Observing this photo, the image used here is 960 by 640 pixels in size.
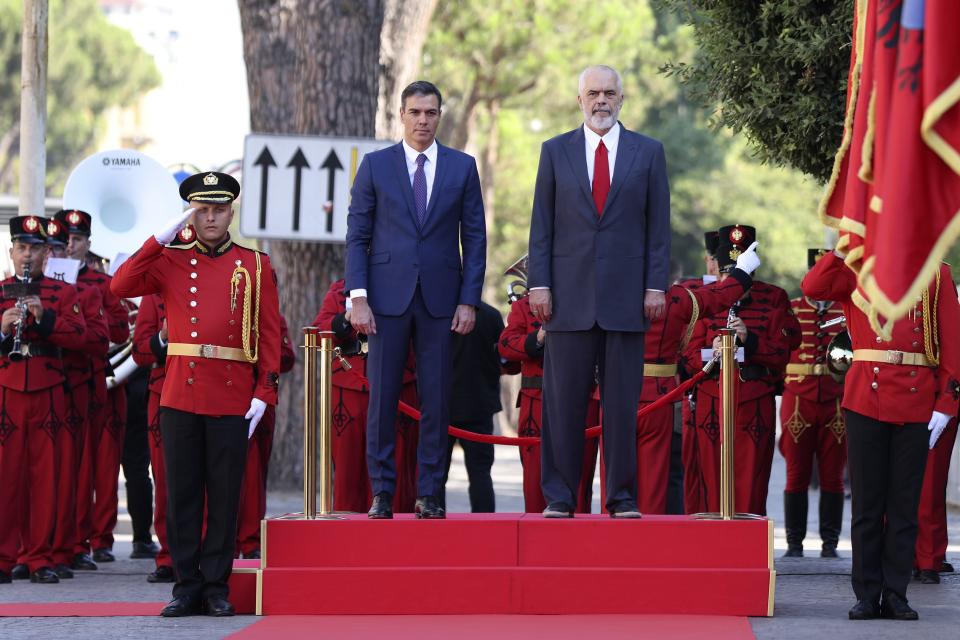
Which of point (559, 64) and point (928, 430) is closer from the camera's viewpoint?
point (928, 430)

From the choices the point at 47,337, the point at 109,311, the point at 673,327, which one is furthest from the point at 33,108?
the point at 673,327

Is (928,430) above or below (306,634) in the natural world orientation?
above

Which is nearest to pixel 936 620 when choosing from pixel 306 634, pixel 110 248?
pixel 306 634

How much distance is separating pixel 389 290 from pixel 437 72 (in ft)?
96.2

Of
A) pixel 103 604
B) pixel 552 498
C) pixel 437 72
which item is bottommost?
pixel 103 604

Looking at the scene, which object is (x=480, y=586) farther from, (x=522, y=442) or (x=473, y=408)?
(x=473, y=408)

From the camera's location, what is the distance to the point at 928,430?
937 centimetres

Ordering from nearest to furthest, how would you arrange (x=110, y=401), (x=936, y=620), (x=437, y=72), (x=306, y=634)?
1. (x=306, y=634)
2. (x=936, y=620)
3. (x=110, y=401)
4. (x=437, y=72)

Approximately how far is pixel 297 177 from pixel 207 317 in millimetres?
5779

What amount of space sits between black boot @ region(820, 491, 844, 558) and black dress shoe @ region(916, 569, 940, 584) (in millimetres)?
2036

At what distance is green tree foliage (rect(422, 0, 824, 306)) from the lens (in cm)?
3844

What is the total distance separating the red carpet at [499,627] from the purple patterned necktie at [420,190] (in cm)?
206

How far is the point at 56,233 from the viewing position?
1198 centimetres

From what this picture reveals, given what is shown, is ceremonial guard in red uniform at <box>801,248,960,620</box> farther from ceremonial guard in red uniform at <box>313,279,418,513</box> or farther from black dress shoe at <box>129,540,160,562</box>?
black dress shoe at <box>129,540,160,562</box>
